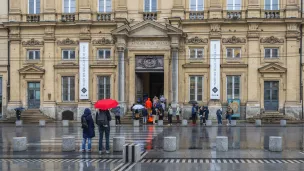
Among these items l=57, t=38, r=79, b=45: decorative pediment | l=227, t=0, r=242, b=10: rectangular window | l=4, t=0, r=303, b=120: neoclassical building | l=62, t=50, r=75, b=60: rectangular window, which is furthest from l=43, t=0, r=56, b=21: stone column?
l=227, t=0, r=242, b=10: rectangular window

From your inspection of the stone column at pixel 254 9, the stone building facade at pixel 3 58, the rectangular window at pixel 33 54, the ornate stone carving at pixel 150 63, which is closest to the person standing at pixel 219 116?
the ornate stone carving at pixel 150 63

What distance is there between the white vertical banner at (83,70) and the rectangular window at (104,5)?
3.38 metres

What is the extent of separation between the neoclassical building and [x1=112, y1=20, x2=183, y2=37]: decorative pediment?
8 cm

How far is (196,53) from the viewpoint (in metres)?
37.8

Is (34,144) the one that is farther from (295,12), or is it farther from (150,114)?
(295,12)

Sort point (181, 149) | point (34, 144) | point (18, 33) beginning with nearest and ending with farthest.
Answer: point (181, 149) → point (34, 144) → point (18, 33)

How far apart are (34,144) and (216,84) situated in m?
20.0

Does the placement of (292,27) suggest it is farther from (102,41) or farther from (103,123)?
(103,123)

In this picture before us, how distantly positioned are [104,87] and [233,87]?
36.9ft

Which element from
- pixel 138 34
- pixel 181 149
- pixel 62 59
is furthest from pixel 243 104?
pixel 181 149

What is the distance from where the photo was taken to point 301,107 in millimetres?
36625

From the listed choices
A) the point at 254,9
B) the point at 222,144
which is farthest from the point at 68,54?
the point at 222,144

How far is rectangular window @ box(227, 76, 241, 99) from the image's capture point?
37438 mm

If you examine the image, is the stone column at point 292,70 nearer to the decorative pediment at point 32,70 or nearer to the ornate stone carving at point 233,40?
the ornate stone carving at point 233,40
